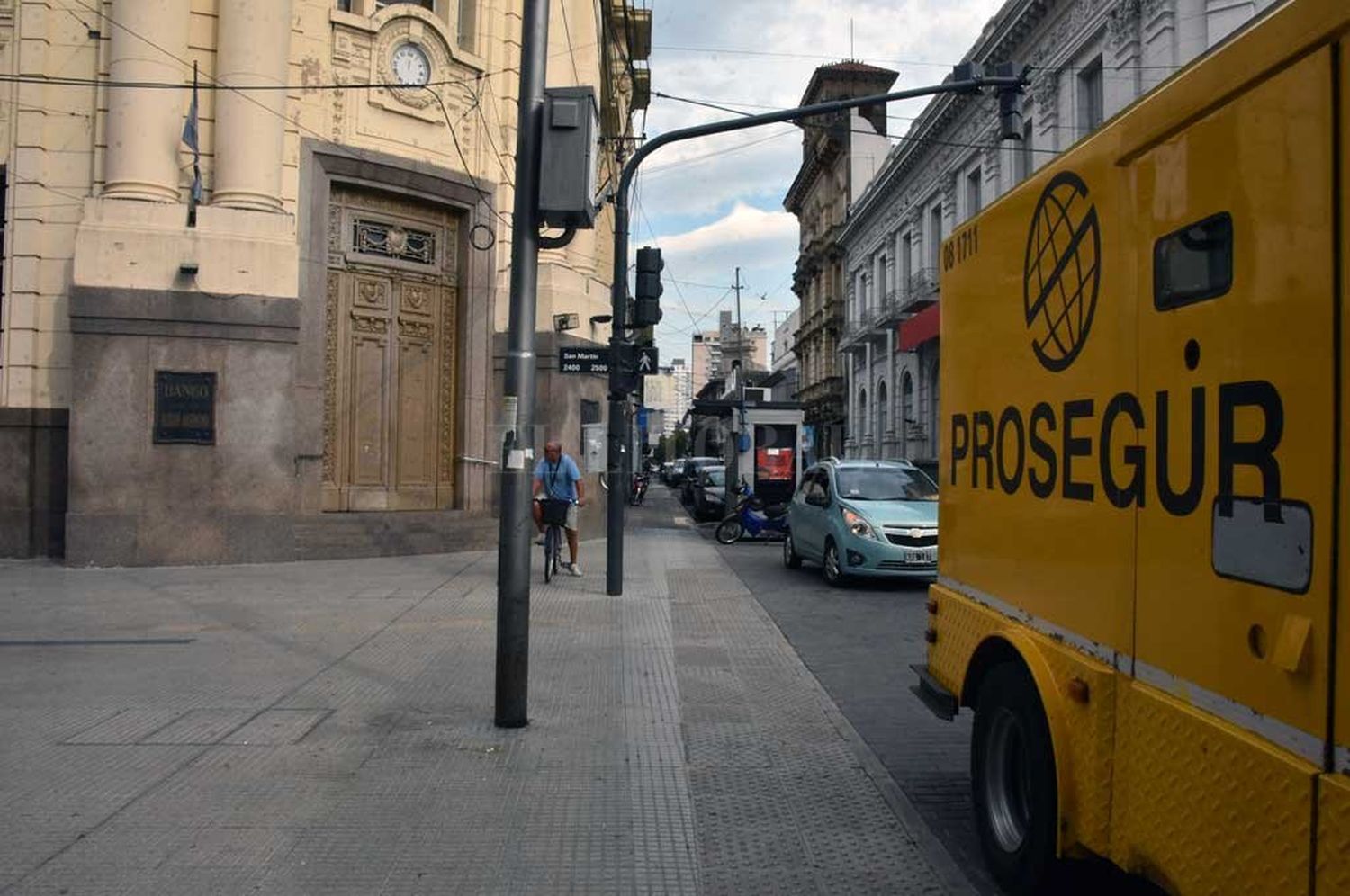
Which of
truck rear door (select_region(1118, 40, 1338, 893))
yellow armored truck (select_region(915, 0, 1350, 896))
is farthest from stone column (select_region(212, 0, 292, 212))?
truck rear door (select_region(1118, 40, 1338, 893))

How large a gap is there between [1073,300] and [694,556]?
13.7 meters

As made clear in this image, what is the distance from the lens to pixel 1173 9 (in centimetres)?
2036

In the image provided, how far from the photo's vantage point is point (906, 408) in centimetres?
4112

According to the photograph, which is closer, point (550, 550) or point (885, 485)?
point (550, 550)

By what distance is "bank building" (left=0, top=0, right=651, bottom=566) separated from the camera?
1386cm

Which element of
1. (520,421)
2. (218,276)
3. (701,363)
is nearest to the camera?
(520,421)

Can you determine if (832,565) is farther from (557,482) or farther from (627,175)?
(627,175)

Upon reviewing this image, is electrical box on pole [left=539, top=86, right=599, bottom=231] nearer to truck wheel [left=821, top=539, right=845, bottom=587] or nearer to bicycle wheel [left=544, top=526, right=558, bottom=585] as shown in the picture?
bicycle wheel [left=544, top=526, right=558, bottom=585]

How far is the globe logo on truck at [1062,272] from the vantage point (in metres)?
3.67

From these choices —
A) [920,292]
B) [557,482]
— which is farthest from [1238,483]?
[920,292]

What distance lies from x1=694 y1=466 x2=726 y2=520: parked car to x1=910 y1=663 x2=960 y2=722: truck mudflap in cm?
2139

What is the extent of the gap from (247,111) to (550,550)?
7359 mm

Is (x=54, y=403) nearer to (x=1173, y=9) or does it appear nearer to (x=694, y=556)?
(x=694, y=556)

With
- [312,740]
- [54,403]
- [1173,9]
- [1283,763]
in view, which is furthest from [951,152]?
[1283,763]
